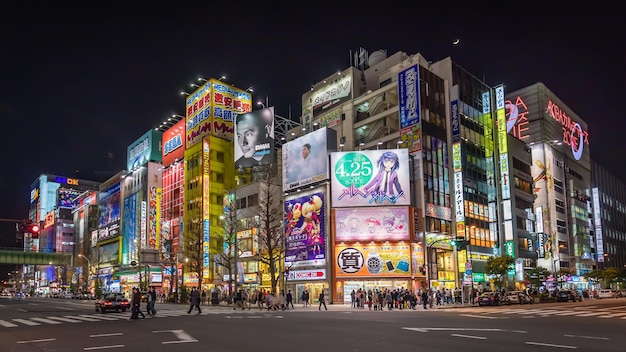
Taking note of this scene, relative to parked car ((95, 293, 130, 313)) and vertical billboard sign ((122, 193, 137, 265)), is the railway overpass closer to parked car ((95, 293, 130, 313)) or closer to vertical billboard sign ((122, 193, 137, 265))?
vertical billboard sign ((122, 193, 137, 265))

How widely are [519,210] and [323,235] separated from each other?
35.3 meters

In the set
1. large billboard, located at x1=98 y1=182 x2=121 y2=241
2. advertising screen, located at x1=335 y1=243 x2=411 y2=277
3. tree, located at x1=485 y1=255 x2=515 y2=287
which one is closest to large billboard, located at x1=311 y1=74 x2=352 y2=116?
advertising screen, located at x1=335 y1=243 x2=411 y2=277

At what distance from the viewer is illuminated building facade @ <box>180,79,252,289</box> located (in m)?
77.6

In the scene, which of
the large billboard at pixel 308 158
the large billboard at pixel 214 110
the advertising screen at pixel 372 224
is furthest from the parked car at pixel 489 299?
the large billboard at pixel 214 110

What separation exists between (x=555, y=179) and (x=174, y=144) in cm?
6623

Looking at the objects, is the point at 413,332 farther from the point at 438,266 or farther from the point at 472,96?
the point at 472,96

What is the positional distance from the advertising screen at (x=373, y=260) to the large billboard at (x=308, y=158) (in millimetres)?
8513

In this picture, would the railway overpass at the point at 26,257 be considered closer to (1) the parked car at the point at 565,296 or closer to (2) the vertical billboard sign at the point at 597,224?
(1) the parked car at the point at 565,296

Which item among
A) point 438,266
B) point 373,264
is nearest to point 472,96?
point 438,266

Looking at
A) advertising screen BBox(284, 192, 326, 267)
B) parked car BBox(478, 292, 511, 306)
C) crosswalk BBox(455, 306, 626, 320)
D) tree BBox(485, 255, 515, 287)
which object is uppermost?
advertising screen BBox(284, 192, 326, 267)

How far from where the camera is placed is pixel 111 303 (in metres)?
36.4

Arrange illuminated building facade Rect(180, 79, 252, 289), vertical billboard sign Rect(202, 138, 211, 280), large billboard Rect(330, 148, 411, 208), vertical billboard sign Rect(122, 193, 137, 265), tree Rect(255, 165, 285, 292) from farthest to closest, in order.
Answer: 1. vertical billboard sign Rect(122, 193, 137, 265)
2. illuminated building facade Rect(180, 79, 252, 289)
3. vertical billboard sign Rect(202, 138, 211, 280)
4. tree Rect(255, 165, 285, 292)
5. large billboard Rect(330, 148, 411, 208)

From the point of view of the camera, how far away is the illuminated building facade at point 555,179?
86.1 m

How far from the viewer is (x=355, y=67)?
268 ft
